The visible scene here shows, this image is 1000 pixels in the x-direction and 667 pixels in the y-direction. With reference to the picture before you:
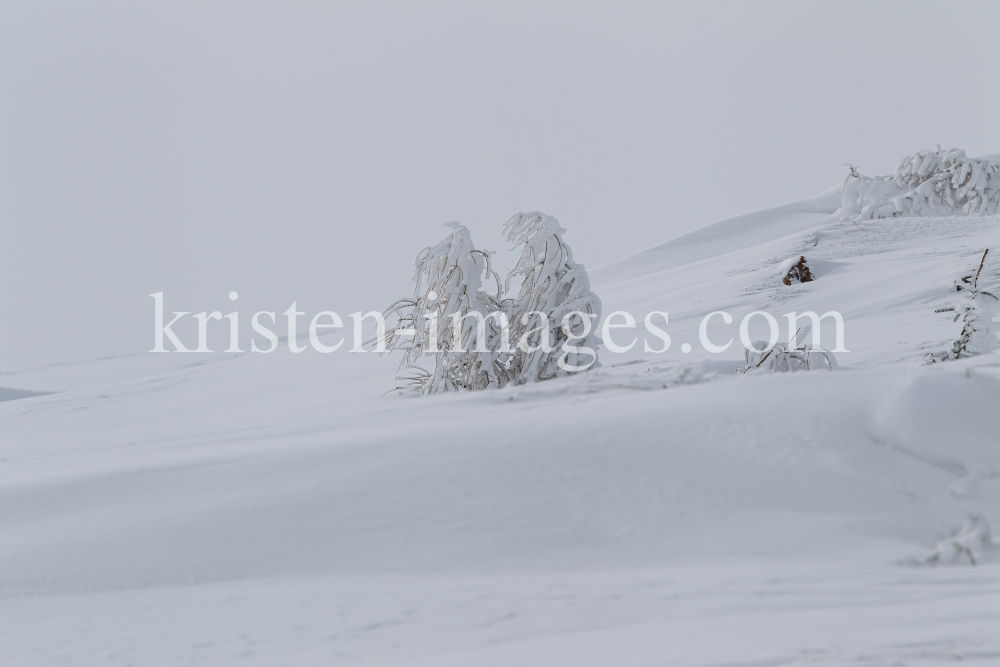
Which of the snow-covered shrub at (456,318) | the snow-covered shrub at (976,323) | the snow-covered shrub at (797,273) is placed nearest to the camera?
the snow-covered shrub at (976,323)

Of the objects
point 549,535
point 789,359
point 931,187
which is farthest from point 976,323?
point 931,187

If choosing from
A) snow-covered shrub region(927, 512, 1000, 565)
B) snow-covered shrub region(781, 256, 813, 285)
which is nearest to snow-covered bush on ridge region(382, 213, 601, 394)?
snow-covered shrub region(927, 512, 1000, 565)

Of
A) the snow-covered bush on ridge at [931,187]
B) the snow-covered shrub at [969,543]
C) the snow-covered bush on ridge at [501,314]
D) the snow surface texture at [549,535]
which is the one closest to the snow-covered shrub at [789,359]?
the snow-covered bush on ridge at [501,314]

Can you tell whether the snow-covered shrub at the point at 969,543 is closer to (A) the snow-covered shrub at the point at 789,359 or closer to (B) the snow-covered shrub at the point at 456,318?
(A) the snow-covered shrub at the point at 789,359

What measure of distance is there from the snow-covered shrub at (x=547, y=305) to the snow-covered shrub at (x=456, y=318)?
0.14 metres

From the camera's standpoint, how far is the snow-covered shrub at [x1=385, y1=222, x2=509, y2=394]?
→ 4.90 meters

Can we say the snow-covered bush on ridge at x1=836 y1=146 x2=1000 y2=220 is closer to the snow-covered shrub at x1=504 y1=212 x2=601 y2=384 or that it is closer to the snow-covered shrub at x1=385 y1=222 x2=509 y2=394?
the snow-covered shrub at x1=504 y1=212 x2=601 y2=384

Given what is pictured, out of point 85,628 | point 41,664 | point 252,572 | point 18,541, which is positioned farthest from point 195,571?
point 18,541

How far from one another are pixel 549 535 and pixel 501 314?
3.01 metres

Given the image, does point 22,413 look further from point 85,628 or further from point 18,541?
point 85,628

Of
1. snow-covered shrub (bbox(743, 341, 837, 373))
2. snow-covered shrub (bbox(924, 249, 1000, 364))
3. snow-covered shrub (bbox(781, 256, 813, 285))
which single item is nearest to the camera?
snow-covered shrub (bbox(743, 341, 837, 373))

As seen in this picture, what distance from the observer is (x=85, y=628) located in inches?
70.1

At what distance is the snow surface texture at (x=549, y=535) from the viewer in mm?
1653

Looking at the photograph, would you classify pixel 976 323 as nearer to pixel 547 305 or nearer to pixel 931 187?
pixel 547 305
